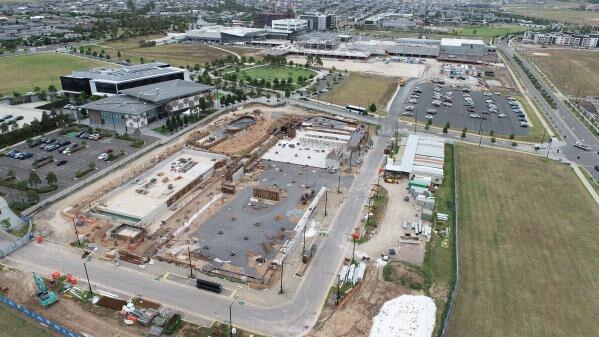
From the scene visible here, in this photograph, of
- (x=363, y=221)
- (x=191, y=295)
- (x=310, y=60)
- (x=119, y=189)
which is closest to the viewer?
(x=191, y=295)

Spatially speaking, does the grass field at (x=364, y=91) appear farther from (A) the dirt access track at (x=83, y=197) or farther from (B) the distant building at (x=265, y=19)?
(B) the distant building at (x=265, y=19)

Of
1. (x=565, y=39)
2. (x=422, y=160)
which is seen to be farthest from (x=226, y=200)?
(x=565, y=39)

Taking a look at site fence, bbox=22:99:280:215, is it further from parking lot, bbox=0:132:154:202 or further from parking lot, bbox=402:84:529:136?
parking lot, bbox=402:84:529:136

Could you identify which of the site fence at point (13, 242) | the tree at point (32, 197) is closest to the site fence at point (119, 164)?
the tree at point (32, 197)

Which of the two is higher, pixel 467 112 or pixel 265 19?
pixel 265 19

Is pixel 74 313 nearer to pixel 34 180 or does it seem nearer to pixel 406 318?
pixel 34 180

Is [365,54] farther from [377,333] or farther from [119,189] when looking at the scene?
[377,333]

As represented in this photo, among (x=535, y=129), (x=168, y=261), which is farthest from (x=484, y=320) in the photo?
(x=535, y=129)
